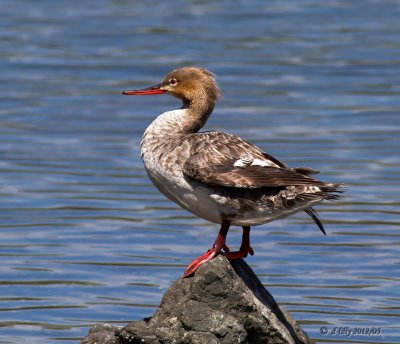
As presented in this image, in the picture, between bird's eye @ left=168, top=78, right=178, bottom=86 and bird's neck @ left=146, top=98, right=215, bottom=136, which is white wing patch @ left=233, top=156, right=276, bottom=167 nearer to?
bird's neck @ left=146, top=98, right=215, bottom=136

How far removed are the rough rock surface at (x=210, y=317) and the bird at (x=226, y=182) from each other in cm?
18

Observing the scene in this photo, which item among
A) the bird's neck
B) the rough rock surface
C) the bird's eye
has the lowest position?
the rough rock surface

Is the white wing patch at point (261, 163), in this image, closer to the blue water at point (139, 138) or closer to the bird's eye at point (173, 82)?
the bird's eye at point (173, 82)

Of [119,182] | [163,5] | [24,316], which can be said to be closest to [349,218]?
[119,182]

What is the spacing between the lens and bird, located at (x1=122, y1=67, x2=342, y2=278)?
8453 mm

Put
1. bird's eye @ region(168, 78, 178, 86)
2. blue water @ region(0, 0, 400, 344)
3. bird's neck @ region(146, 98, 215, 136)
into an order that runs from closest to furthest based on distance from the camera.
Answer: bird's neck @ region(146, 98, 215, 136)
bird's eye @ region(168, 78, 178, 86)
blue water @ region(0, 0, 400, 344)

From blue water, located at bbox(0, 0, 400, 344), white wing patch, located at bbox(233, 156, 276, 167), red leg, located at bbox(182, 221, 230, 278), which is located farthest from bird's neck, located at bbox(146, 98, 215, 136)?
blue water, located at bbox(0, 0, 400, 344)

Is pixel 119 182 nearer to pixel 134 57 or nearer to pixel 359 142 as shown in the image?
pixel 359 142

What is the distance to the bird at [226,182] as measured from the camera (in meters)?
8.45

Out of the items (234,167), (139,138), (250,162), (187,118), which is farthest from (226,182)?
(139,138)

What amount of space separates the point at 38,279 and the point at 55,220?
1.79 metres

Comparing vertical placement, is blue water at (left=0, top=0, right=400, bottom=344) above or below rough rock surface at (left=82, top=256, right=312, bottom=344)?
below

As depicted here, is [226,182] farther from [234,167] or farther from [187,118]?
[187,118]

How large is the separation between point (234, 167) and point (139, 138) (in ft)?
25.8
